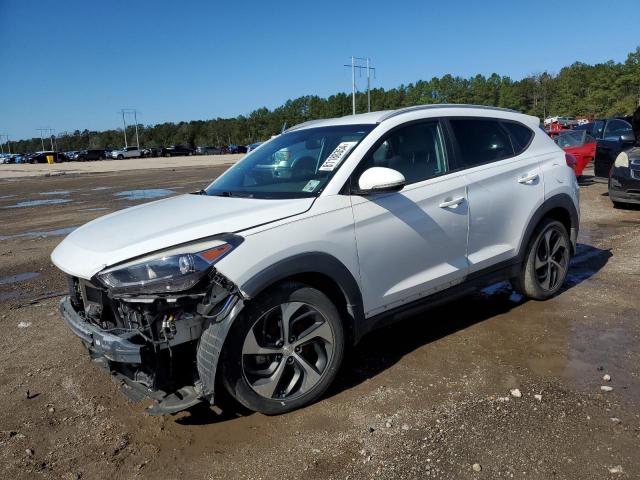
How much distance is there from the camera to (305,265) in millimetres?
3244

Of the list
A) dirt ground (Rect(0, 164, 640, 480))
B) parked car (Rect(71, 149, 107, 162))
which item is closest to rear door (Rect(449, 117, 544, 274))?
dirt ground (Rect(0, 164, 640, 480))

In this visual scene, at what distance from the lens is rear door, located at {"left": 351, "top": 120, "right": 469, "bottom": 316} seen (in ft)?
11.9

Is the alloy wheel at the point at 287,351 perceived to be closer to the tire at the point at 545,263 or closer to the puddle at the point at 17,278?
the tire at the point at 545,263

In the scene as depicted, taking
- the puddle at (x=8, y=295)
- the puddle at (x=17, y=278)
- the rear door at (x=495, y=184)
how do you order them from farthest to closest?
the puddle at (x=17, y=278) → the puddle at (x=8, y=295) → the rear door at (x=495, y=184)

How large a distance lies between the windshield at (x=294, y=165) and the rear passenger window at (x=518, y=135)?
1662 mm

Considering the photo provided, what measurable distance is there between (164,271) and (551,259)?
12.6ft

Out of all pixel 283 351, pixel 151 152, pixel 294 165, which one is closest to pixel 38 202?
pixel 294 165

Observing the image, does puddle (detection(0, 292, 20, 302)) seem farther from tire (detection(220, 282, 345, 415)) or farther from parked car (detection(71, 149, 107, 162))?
parked car (detection(71, 149, 107, 162))

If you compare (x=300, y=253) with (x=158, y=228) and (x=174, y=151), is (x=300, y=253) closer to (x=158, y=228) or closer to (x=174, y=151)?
(x=158, y=228)

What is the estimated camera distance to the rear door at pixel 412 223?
362 cm

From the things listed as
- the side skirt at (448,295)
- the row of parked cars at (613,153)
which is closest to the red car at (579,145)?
the row of parked cars at (613,153)

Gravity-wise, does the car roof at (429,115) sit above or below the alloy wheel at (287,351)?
above

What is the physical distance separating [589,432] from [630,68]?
86009 millimetres

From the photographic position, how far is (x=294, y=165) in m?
4.07
